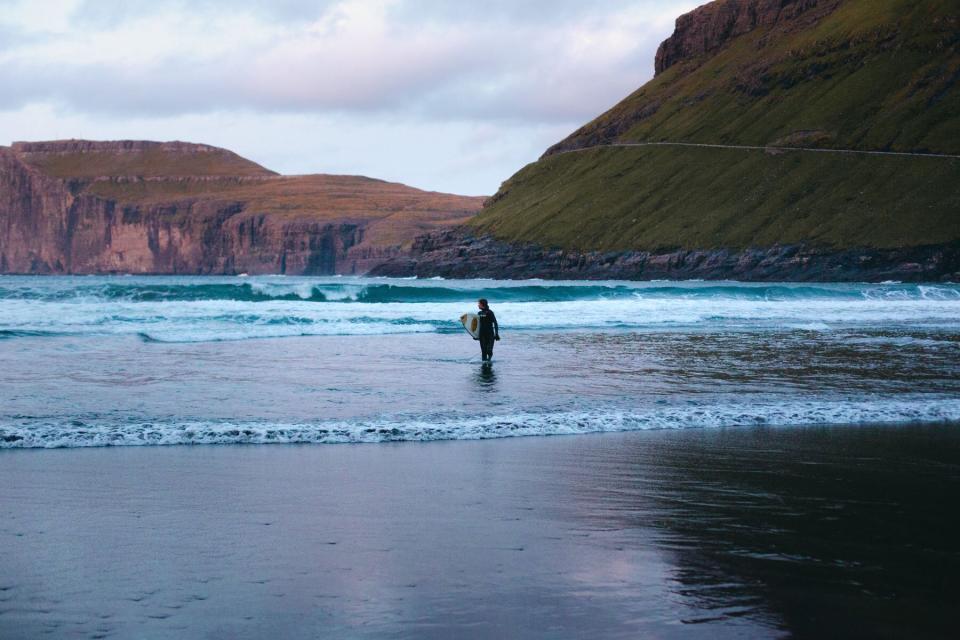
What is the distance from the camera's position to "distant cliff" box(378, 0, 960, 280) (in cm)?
10994

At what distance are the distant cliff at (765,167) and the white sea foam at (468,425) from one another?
90.6m

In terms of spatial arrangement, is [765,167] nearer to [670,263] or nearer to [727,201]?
[727,201]

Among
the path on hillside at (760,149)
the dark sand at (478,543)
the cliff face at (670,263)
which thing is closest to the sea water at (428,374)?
the dark sand at (478,543)

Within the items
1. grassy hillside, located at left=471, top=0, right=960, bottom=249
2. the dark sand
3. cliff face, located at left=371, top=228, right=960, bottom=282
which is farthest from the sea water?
grassy hillside, located at left=471, top=0, right=960, bottom=249

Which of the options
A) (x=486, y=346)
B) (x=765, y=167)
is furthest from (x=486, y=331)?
(x=765, y=167)

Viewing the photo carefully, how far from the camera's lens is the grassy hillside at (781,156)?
11438cm

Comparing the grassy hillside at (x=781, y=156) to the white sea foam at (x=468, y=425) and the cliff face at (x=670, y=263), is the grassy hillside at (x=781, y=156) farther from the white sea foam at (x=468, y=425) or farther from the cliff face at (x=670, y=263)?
the white sea foam at (x=468, y=425)

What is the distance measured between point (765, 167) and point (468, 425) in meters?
128

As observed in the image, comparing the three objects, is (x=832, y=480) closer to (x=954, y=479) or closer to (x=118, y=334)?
(x=954, y=479)

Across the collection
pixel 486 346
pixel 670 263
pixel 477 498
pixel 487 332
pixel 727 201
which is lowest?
pixel 477 498

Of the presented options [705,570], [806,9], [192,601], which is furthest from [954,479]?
[806,9]

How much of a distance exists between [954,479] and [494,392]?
26.1 feet

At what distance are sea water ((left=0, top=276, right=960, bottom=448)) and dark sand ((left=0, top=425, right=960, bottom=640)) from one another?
1.77m

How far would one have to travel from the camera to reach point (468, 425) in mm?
12617
